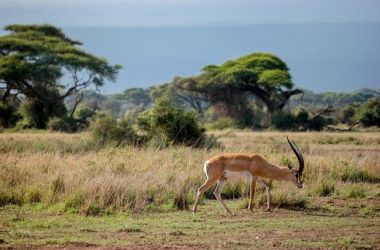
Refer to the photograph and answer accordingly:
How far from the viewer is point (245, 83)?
53656 mm

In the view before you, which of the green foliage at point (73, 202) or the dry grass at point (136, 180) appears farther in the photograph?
the dry grass at point (136, 180)

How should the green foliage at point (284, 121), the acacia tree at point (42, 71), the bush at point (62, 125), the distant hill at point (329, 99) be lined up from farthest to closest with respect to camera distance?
the distant hill at point (329, 99)
the green foliage at point (284, 121)
the acacia tree at point (42, 71)
the bush at point (62, 125)

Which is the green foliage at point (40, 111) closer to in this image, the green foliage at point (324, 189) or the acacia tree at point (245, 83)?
the acacia tree at point (245, 83)

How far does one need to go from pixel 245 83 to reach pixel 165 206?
40.2 m

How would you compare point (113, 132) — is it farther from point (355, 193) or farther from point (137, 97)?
point (137, 97)

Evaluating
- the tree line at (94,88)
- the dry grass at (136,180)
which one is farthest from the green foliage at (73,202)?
the tree line at (94,88)

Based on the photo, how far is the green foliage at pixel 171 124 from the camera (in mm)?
24938

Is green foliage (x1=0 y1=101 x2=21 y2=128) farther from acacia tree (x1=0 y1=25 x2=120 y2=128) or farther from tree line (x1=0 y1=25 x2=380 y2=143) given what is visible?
acacia tree (x1=0 y1=25 x2=120 y2=128)

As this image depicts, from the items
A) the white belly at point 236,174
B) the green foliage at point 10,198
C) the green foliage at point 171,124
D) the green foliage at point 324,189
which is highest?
the green foliage at point 171,124

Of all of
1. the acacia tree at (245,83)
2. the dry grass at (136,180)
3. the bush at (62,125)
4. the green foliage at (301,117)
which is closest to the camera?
the dry grass at (136,180)

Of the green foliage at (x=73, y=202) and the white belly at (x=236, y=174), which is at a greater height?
the white belly at (x=236, y=174)

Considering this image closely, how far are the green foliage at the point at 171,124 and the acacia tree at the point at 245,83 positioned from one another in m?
25.0

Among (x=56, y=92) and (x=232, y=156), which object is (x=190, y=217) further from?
(x=56, y=92)

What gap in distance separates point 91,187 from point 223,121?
35.0 m
